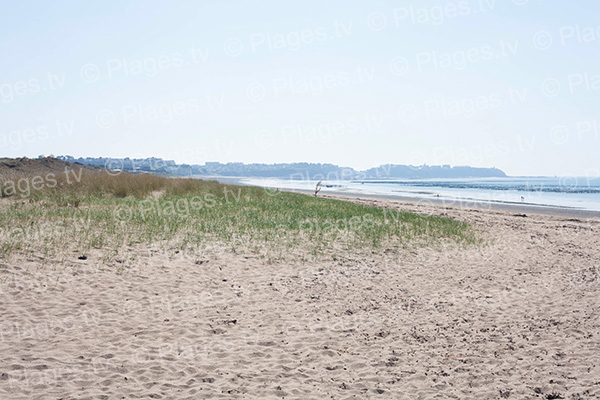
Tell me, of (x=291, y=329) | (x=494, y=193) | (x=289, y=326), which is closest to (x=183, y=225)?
(x=289, y=326)

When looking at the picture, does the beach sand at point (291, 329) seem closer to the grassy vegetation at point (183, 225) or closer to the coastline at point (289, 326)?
the coastline at point (289, 326)

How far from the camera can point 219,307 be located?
25.5ft

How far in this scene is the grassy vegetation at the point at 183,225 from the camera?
11070 millimetres

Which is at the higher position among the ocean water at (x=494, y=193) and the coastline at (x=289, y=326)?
the ocean water at (x=494, y=193)

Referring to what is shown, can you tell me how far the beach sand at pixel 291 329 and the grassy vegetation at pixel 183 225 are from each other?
1200 millimetres

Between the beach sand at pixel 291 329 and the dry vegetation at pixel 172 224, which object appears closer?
the beach sand at pixel 291 329

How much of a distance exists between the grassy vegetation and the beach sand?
120cm

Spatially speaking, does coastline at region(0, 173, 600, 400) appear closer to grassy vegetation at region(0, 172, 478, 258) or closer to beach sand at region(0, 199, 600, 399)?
beach sand at region(0, 199, 600, 399)

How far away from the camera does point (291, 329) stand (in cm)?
691

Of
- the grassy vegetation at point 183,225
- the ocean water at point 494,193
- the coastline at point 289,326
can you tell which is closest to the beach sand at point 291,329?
the coastline at point 289,326

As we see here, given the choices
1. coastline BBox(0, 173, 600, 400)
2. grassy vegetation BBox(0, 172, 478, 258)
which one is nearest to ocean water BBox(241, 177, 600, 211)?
grassy vegetation BBox(0, 172, 478, 258)

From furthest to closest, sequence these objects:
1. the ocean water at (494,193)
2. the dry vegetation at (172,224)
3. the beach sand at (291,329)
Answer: the ocean water at (494,193) → the dry vegetation at (172,224) → the beach sand at (291,329)

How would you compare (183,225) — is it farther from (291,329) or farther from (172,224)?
(291,329)

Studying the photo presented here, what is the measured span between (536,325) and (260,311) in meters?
4.79
